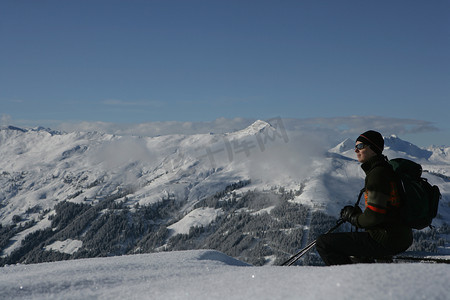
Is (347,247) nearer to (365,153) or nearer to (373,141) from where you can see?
(365,153)

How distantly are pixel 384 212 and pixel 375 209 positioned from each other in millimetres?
154

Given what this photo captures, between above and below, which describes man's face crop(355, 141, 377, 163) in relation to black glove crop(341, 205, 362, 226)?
above

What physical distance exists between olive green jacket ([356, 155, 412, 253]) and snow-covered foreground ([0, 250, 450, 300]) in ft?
4.16

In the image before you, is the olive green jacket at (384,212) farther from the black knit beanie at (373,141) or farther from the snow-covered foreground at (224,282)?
the snow-covered foreground at (224,282)

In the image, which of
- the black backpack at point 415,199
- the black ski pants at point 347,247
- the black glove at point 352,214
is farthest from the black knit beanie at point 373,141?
the black ski pants at point 347,247

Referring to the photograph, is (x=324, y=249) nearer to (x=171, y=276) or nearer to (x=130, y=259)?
(x=171, y=276)

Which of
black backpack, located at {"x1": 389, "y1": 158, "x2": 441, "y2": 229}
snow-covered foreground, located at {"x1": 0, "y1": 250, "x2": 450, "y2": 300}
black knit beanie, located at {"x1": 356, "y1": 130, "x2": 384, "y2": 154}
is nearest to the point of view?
snow-covered foreground, located at {"x1": 0, "y1": 250, "x2": 450, "y2": 300}

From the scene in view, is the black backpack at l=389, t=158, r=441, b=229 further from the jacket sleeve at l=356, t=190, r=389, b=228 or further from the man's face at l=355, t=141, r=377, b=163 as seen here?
the man's face at l=355, t=141, r=377, b=163

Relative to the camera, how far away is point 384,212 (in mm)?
6031

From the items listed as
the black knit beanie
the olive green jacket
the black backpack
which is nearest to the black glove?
the olive green jacket

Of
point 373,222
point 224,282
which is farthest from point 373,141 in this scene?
point 224,282

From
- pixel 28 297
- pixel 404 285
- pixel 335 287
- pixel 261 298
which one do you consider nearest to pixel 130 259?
pixel 28 297

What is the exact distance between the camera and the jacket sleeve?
600 cm

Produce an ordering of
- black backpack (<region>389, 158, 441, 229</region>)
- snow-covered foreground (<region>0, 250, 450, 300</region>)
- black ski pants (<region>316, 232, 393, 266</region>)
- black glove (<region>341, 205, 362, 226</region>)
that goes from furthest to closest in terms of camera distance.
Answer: black glove (<region>341, 205, 362, 226</region>) < black ski pants (<region>316, 232, 393, 266</region>) < black backpack (<region>389, 158, 441, 229</region>) < snow-covered foreground (<region>0, 250, 450, 300</region>)
